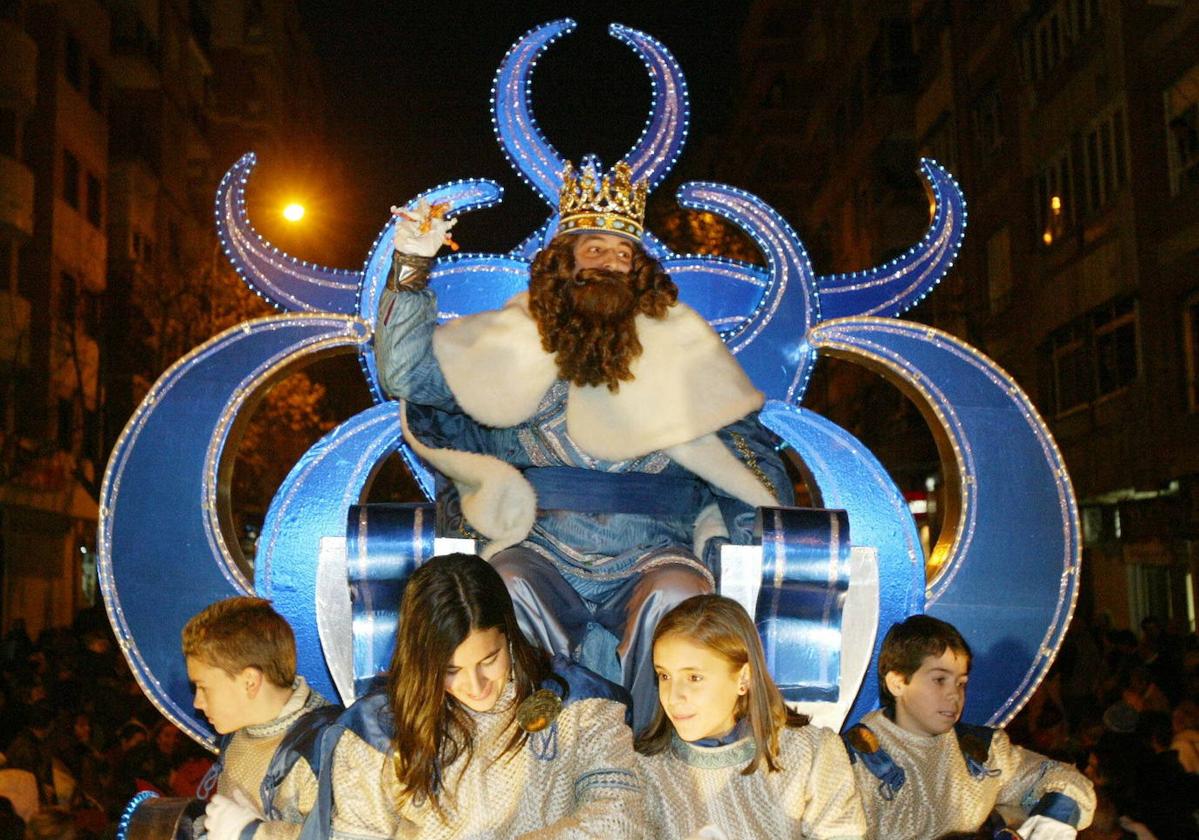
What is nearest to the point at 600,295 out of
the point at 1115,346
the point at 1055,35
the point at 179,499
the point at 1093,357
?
the point at 179,499

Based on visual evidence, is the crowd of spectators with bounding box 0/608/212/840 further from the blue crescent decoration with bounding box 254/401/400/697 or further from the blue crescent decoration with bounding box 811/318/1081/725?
the blue crescent decoration with bounding box 811/318/1081/725

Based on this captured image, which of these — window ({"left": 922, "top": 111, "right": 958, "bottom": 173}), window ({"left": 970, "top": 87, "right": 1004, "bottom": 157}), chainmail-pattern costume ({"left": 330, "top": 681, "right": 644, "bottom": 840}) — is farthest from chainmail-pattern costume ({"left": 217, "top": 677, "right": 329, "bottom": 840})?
window ({"left": 922, "top": 111, "right": 958, "bottom": 173})

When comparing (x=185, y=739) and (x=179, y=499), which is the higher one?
(x=179, y=499)

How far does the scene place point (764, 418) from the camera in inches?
225

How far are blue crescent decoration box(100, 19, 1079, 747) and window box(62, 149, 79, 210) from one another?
71.2ft

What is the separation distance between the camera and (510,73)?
19.7ft

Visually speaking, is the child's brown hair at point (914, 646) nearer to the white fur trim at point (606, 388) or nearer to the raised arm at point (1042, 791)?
the raised arm at point (1042, 791)

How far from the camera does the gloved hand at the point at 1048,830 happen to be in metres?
3.71

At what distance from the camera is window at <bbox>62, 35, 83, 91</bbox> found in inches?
1047

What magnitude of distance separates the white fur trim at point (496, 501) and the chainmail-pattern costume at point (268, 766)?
2.99 ft

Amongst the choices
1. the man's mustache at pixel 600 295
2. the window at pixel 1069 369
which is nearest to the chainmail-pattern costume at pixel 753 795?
A: the man's mustache at pixel 600 295

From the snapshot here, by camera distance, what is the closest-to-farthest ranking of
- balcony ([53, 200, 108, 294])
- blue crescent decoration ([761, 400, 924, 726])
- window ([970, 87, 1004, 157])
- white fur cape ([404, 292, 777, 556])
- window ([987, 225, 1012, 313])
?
1. white fur cape ([404, 292, 777, 556])
2. blue crescent decoration ([761, 400, 924, 726])
3. window ([987, 225, 1012, 313])
4. window ([970, 87, 1004, 157])
5. balcony ([53, 200, 108, 294])

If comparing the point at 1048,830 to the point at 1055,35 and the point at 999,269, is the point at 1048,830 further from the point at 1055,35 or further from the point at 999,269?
the point at 999,269

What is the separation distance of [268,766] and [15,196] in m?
20.9
